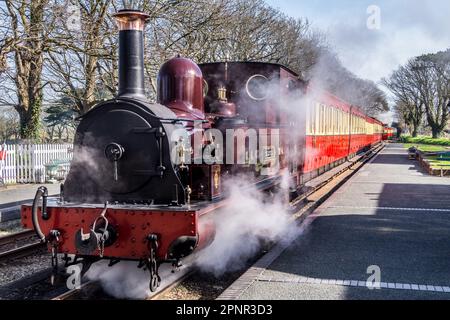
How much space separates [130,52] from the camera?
5.08 m

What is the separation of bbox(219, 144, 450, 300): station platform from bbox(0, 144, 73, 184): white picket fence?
10.9 metres

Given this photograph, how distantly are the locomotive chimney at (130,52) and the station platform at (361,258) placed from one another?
245 cm

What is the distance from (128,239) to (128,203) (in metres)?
0.52

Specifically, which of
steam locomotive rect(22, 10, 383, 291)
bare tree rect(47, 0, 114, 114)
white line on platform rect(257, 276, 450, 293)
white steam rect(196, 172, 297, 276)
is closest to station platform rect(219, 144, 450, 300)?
white line on platform rect(257, 276, 450, 293)

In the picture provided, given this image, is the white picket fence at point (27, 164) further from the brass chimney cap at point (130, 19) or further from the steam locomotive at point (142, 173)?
the brass chimney cap at point (130, 19)

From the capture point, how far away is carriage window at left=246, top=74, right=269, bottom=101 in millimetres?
7664

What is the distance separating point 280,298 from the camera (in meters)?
4.55

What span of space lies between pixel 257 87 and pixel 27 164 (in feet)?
39.4

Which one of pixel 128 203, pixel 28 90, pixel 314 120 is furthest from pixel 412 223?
pixel 28 90

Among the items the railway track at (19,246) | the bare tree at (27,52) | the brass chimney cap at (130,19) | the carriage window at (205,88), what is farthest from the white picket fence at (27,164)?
the brass chimney cap at (130,19)

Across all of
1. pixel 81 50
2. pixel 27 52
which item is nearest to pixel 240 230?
pixel 81 50

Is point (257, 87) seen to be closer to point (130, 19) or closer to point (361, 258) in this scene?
point (130, 19)

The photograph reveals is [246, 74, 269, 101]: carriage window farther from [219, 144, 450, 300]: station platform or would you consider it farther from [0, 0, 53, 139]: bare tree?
[0, 0, 53, 139]: bare tree

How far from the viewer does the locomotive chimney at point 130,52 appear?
198 inches
